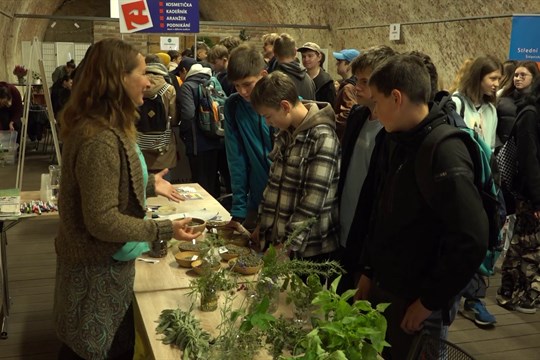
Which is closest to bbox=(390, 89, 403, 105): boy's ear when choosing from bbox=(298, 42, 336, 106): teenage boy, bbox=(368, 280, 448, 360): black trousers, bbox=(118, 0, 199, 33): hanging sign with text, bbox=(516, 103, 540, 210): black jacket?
bbox=(368, 280, 448, 360): black trousers

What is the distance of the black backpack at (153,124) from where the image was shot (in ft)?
14.8

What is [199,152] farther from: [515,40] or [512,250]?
[515,40]

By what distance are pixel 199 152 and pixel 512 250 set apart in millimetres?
2714

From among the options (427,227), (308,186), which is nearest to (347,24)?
(308,186)

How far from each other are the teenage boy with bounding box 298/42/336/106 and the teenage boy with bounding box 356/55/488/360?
359 cm

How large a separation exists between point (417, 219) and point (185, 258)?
3.30 ft

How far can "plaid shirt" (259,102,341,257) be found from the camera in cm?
233

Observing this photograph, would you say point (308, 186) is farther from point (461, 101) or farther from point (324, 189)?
point (461, 101)

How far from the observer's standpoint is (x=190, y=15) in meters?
7.25

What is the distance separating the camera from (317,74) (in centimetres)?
564

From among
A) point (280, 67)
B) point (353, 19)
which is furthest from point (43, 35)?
point (280, 67)

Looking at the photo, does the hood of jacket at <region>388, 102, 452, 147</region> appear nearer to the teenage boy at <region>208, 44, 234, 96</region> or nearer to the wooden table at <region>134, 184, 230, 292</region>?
the wooden table at <region>134, 184, 230, 292</region>

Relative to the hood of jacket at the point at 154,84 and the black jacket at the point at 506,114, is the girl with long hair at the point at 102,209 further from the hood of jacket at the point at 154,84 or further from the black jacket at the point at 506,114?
the black jacket at the point at 506,114

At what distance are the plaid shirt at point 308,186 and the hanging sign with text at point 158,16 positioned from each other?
159 inches
